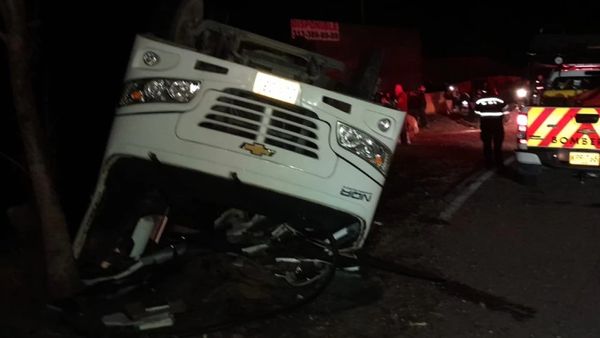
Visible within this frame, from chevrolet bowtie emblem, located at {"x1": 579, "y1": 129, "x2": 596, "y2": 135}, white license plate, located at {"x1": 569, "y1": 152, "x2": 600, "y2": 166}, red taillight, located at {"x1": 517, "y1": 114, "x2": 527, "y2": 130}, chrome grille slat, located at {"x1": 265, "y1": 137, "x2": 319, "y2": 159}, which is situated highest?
chevrolet bowtie emblem, located at {"x1": 579, "y1": 129, "x2": 596, "y2": 135}

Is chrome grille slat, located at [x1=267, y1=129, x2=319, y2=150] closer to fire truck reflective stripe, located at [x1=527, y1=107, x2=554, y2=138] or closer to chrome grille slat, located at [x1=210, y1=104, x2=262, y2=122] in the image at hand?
chrome grille slat, located at [x1=210, y1=104, x2=262, y2=122]

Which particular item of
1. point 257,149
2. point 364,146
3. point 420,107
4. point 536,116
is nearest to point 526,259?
point 364,146

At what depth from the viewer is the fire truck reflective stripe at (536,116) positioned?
10016mm

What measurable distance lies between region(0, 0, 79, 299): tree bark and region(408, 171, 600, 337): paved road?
2647mm

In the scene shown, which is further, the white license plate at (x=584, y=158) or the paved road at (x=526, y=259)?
the white license plate at (x=584, y=158)

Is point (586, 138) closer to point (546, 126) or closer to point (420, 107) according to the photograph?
point (546, 126)

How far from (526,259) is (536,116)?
3949mm

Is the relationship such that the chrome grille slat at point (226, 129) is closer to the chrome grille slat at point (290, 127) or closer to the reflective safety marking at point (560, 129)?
the chrome grille slat at point (290, 127)

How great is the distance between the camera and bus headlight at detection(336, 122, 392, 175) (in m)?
5.41

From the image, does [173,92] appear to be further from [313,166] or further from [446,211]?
[446,211]

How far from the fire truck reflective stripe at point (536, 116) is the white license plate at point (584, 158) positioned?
2.05ft

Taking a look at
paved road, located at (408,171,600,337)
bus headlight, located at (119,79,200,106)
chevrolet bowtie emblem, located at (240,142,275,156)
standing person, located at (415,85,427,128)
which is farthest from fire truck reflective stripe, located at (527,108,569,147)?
standing person, located at (415,85,427,128)

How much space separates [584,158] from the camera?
9.80 meters

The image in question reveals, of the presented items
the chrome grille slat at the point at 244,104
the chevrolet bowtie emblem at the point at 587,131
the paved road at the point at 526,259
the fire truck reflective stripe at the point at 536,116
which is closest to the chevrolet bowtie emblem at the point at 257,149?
the chrome grille slat at the point at 244,104
